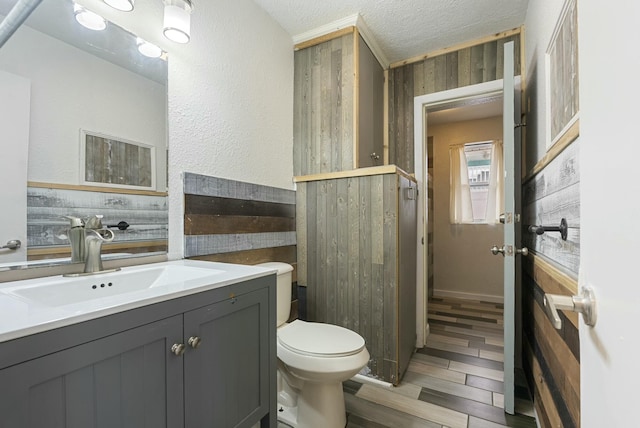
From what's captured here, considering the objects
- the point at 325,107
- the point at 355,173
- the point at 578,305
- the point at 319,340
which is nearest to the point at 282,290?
the point at 319,340

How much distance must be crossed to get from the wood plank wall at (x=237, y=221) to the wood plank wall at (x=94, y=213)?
0.15 metres

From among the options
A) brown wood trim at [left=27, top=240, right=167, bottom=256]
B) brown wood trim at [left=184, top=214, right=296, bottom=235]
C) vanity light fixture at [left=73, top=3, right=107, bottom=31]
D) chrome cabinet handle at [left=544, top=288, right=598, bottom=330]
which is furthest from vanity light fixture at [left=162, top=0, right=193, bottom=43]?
chrome cabinet handle at [left=544, top=288, right=598, bottom=330]

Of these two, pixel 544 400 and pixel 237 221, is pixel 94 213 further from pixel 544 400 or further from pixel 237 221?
pixel 544 400

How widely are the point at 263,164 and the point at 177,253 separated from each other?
808 mm

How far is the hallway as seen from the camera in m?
1.50

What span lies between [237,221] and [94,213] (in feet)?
2.29

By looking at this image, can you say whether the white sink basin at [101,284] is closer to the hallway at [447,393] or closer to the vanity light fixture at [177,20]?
the vanity light fixture at [177,20]

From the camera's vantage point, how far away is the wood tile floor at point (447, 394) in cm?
150

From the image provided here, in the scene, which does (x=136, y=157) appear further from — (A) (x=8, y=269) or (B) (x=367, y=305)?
(B) (x=367, y=305)

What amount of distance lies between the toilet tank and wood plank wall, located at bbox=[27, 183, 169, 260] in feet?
2.08

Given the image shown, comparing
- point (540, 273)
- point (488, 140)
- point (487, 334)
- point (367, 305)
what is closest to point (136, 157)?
point (367, 305)

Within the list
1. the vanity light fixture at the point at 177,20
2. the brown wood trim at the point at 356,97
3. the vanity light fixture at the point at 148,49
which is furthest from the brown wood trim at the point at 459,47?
the vanity light fixture at the point at 148,49

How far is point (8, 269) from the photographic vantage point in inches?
37.2

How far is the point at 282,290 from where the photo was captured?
173 centimetres
